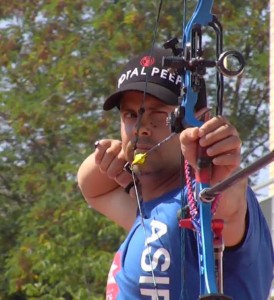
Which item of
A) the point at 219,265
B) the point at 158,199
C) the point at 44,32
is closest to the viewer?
the point at 219,265

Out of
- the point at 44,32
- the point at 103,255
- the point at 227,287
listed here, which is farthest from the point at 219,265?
the point at 44,32

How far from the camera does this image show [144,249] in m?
3.64

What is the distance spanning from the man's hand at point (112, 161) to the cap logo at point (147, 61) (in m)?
0.32

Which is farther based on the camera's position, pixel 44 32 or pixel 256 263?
pixel 44 32

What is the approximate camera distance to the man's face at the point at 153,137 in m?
3.90

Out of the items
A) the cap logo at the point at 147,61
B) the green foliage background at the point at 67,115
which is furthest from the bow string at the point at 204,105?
the green foliage background at the point at 67,115

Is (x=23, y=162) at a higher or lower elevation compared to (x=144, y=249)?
higher

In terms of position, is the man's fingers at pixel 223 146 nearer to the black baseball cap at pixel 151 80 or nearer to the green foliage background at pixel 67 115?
the black baseball cap at pixel 151 80

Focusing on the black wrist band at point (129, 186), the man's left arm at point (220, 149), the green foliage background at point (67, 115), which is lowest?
the man's left arm at point (220, 149)

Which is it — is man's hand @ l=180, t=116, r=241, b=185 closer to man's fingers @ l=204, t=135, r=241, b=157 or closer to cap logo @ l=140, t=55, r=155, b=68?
man's fingers @ l=204, t=135, r=241, b=157

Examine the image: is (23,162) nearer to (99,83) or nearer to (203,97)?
(99,83)

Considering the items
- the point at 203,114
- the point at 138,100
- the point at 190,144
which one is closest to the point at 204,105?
the point at 203,114

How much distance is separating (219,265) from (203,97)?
0.54 meters

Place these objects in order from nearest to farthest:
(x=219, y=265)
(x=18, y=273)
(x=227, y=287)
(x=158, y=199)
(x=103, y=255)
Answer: (x=219, y=265)
(x=227, y=287)
(x=158, y=199)
(x=103, y=255)
(x=18, y=273)
